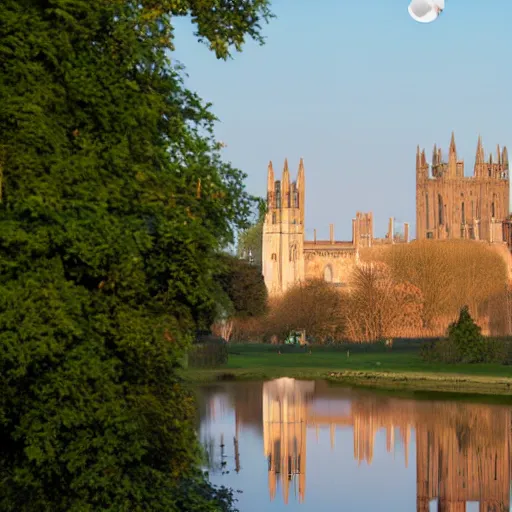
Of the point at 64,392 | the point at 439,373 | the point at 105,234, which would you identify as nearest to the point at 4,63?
the point at 105,234

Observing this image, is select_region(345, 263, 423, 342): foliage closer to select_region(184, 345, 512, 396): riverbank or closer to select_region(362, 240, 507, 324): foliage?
select_region(362, 240, 507, 324): foliage

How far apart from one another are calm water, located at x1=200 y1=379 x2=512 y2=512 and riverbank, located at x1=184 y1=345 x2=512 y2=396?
3208 mm

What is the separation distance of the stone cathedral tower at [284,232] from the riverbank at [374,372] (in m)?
80.1

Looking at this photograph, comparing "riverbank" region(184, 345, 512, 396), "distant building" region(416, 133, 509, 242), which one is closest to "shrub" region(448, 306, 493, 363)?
"riverbank" region(184, 345, 512, 396)

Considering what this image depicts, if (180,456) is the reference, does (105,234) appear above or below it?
above

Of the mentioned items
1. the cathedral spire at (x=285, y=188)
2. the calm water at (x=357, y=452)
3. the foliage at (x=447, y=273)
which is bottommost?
the calm water at (x=357, y=452)

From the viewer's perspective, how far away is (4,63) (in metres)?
13.7

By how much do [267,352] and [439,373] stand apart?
2531 cm

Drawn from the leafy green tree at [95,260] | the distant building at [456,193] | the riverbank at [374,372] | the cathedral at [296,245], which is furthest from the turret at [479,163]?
the leafy green tree at [95,260]

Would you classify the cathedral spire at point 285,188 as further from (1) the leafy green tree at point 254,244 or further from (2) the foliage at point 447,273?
(2) the foliage at point 447,273

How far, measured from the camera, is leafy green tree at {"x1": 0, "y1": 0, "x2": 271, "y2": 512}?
1302 centimetres

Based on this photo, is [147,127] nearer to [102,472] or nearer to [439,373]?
[102,472]

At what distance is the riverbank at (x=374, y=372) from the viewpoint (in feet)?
138

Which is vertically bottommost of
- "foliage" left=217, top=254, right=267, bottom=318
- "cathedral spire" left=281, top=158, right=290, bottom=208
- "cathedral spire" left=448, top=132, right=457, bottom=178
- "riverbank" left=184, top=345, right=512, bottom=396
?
"riverbank" left=184, top=345, right=512, bottom=396
